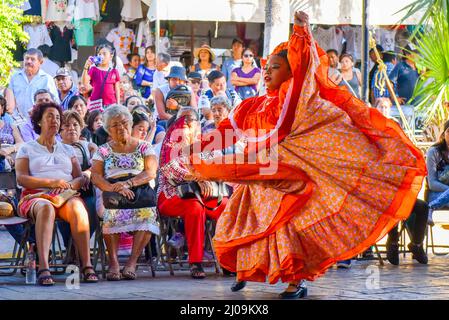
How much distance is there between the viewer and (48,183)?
10250 millimetres

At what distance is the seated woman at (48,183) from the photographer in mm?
9844

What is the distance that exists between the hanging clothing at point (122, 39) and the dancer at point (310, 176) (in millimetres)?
12036

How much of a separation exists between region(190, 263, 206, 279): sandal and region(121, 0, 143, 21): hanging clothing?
10.7m

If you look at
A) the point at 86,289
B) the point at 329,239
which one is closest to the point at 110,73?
the point at 86,289

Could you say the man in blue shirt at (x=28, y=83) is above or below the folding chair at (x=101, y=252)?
above

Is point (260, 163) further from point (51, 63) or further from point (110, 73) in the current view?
point (51, 63)

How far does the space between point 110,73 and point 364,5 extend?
12.9 ft

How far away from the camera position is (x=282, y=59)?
880cm

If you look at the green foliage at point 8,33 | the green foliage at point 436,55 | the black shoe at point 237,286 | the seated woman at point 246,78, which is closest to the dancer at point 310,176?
Result: the black shoe at point 237,286

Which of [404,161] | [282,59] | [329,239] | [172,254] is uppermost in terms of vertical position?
[282,59]

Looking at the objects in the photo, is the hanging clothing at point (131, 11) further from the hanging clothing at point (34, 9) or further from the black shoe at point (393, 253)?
the black shoe at point (393, 253)

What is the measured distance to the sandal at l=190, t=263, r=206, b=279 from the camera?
1037cm

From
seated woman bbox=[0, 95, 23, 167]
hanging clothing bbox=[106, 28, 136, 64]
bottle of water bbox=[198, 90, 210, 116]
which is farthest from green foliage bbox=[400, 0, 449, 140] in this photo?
hanging clothing bbox=[106, 28, 136, 64]

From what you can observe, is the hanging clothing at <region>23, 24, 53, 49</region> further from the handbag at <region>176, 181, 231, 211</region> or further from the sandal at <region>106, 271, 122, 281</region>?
the sandal at <region>106, 271, 122, 281</region>
